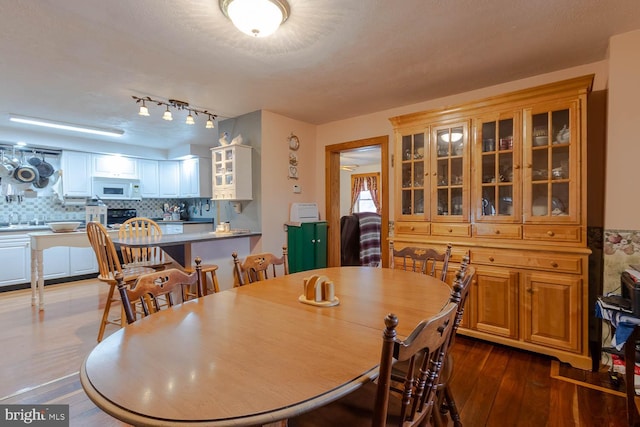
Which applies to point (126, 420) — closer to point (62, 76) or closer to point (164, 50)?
point (164, 50)

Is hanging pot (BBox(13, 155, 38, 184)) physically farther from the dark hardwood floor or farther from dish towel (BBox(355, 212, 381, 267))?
dish towel (BBox(355, 212, 381, 267))

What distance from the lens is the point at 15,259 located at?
435cm

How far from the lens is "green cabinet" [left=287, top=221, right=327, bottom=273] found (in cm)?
388

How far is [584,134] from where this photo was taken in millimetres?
2238

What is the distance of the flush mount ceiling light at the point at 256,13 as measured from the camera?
166cm

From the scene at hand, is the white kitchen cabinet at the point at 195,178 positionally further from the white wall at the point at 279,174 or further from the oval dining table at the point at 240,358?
the oval dining table at the point at 240,358

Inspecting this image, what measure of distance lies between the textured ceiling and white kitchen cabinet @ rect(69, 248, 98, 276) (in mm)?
2329

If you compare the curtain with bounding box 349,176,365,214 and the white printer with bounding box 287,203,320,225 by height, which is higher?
the curtain with bounding box 349,176,365,214

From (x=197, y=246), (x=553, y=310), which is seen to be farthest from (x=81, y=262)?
(x=553, y=310)

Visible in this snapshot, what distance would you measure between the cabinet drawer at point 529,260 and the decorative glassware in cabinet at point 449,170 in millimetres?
426

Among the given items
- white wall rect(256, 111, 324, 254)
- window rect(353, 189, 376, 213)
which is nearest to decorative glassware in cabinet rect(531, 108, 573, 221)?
white wall rect(256, 111, 324, 254)

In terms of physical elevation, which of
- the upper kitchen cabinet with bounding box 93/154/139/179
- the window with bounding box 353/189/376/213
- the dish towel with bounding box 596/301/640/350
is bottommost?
the dish towel with bounding box 596/301/640/350

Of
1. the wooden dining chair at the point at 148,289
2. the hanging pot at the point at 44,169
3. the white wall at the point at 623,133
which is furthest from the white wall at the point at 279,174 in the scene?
the hanging pot at the point at 44,169

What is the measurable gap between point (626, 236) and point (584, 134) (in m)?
0.76
